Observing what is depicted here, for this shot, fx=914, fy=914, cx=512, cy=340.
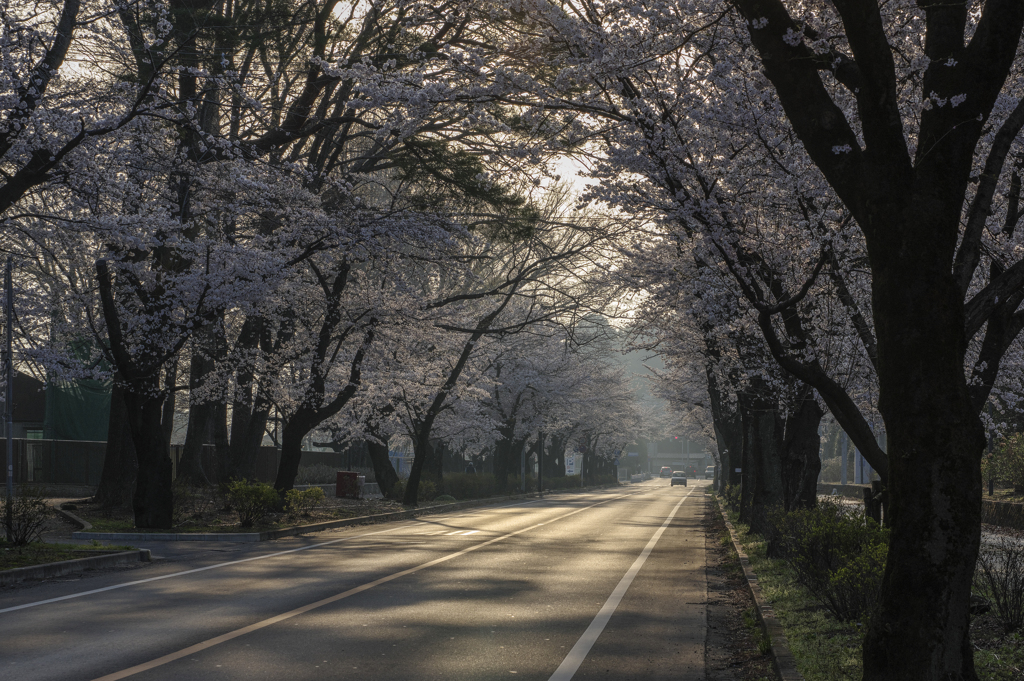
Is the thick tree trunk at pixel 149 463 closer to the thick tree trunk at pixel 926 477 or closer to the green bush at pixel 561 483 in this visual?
the thick tree trunk at pixel 926 477

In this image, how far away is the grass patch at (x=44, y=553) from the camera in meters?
13.1

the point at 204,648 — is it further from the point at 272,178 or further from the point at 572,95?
the point at 272,178

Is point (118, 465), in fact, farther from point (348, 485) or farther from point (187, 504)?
point (348, 485)

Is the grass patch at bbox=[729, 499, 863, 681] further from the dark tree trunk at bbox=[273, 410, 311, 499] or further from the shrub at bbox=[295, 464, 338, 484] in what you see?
the shrub at bbox=[295, 464, 338, 484]

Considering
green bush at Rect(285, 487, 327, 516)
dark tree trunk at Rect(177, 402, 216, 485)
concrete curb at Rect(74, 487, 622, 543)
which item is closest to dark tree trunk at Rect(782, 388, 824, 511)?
concrete curb at Rect(74, 487, 622, 543)

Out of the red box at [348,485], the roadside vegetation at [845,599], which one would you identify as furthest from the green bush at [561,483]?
the roadside vegetation at [845,599]

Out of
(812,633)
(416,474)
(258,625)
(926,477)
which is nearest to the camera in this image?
(926,477)

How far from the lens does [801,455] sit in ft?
52.9

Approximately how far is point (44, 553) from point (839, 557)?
11615mm

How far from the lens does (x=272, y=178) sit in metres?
20.2

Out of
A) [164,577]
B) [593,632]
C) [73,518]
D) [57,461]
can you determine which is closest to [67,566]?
[164,577]

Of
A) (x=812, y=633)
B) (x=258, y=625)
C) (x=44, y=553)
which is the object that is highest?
(x=44, y=553)

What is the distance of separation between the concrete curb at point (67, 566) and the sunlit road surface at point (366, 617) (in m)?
0.45

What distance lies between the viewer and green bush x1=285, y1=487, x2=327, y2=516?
79.0 feet
